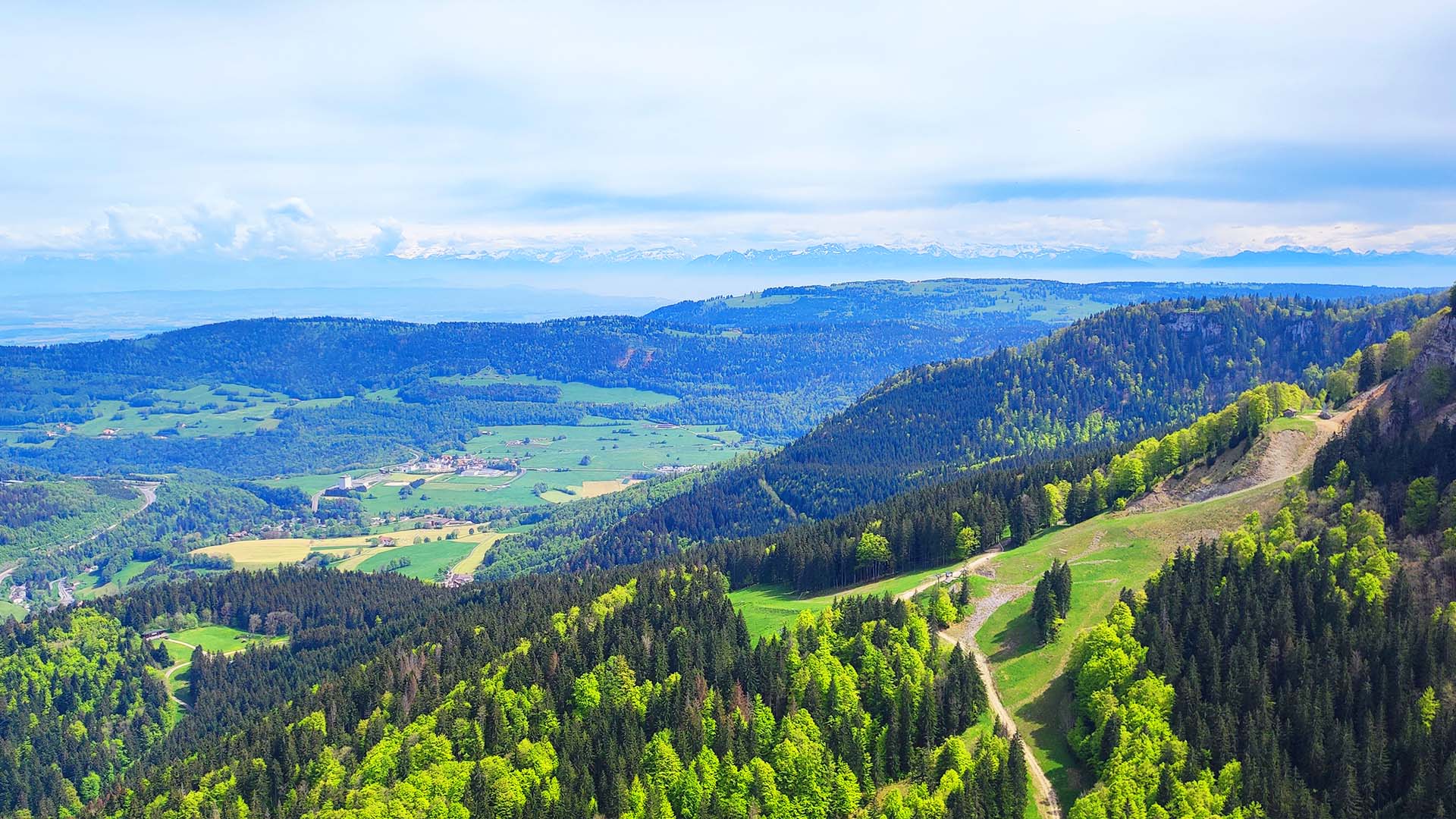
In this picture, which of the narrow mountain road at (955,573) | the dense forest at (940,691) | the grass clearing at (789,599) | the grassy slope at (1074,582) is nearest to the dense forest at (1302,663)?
the dense forest at (940,691)

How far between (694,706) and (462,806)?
24.9m

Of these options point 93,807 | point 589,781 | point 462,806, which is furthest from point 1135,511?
point 93,807

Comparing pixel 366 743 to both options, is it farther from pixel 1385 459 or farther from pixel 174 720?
pixel 1385 459

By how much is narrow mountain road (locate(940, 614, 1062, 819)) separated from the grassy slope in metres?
0.74

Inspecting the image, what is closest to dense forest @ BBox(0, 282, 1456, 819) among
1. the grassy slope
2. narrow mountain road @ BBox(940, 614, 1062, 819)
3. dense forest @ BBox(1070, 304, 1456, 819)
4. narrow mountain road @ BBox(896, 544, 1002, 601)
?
dense forest @ BBox(1070, 304, 1456, 819)

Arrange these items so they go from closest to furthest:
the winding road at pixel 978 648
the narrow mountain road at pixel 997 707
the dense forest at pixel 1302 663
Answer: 1. the dense forest at pixel 1302 663
2. the narrow mountain road at pixel 997 707
3. the winding road at pixel 978 648

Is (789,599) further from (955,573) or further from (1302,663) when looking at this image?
(1302,663)

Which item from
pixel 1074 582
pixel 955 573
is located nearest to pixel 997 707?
pixel 1074 582

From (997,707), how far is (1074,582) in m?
28.2

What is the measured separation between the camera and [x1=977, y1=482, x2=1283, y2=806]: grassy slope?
103 m

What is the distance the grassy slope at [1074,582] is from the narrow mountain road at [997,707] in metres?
0.74

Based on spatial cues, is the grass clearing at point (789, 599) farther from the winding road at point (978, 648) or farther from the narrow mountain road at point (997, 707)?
the narrow mountain road at point (997, 707)

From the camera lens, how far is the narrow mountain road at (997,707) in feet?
303

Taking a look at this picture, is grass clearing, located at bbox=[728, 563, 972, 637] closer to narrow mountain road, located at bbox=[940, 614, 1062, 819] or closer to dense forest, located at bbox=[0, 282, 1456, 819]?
dense forest, located at bbox=[0, 282, 1456, 819]
